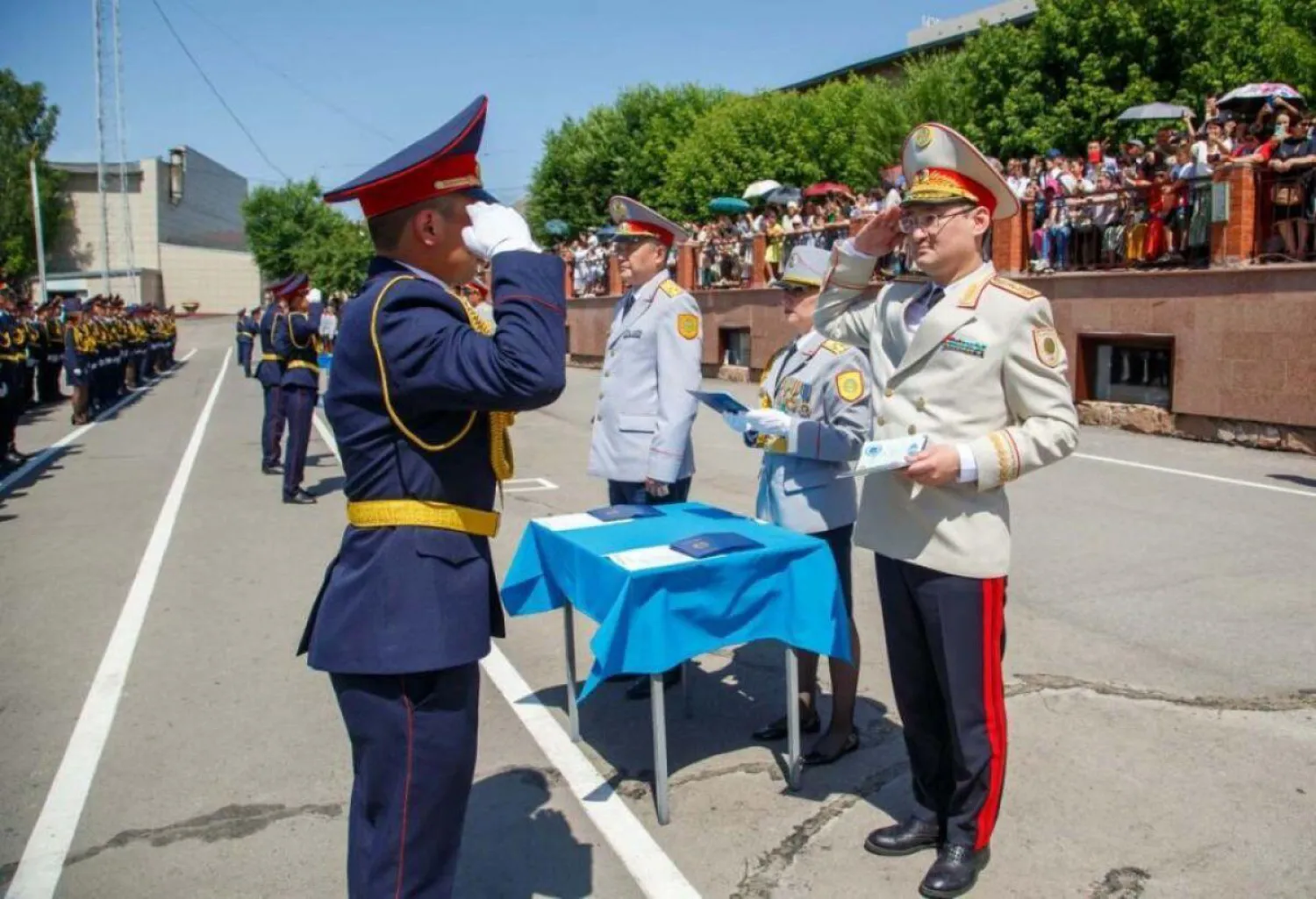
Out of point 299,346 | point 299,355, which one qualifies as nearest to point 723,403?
point 299,346

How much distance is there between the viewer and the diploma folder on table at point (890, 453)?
2926mm

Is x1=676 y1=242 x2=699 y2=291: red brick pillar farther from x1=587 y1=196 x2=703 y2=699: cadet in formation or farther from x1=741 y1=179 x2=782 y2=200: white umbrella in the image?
x1=587 y1=196 x2=703 y2=699: cadet in formation

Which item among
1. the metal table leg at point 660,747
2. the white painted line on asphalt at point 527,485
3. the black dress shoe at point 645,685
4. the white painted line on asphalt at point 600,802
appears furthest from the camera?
the white painted line on asphalt at point 527,485

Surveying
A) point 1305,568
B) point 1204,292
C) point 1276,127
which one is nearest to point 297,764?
point 1305,568

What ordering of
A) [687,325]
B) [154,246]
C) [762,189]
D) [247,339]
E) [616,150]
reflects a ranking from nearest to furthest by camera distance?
[687,325], [762,189], [247,339], [616,150], [154,246]

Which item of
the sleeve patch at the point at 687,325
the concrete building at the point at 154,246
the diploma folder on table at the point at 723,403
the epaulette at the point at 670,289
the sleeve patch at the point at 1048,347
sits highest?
the concrete building at the point at 154,246

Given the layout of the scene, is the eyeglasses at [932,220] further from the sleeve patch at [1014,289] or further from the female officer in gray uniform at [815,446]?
the female officer in gray uniform at [815,446]

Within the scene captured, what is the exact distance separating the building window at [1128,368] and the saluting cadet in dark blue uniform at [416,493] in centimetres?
1262

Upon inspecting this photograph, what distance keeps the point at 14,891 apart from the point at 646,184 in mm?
46693

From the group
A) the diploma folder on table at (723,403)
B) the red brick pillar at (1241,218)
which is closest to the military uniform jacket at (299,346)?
the diploma folder on table at (723,403)

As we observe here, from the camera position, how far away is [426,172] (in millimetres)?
2328

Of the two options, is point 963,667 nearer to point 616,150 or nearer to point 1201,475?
point 1201,475

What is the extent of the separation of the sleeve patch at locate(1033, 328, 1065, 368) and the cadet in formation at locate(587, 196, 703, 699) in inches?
76.6

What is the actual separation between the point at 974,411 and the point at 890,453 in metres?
0.34
